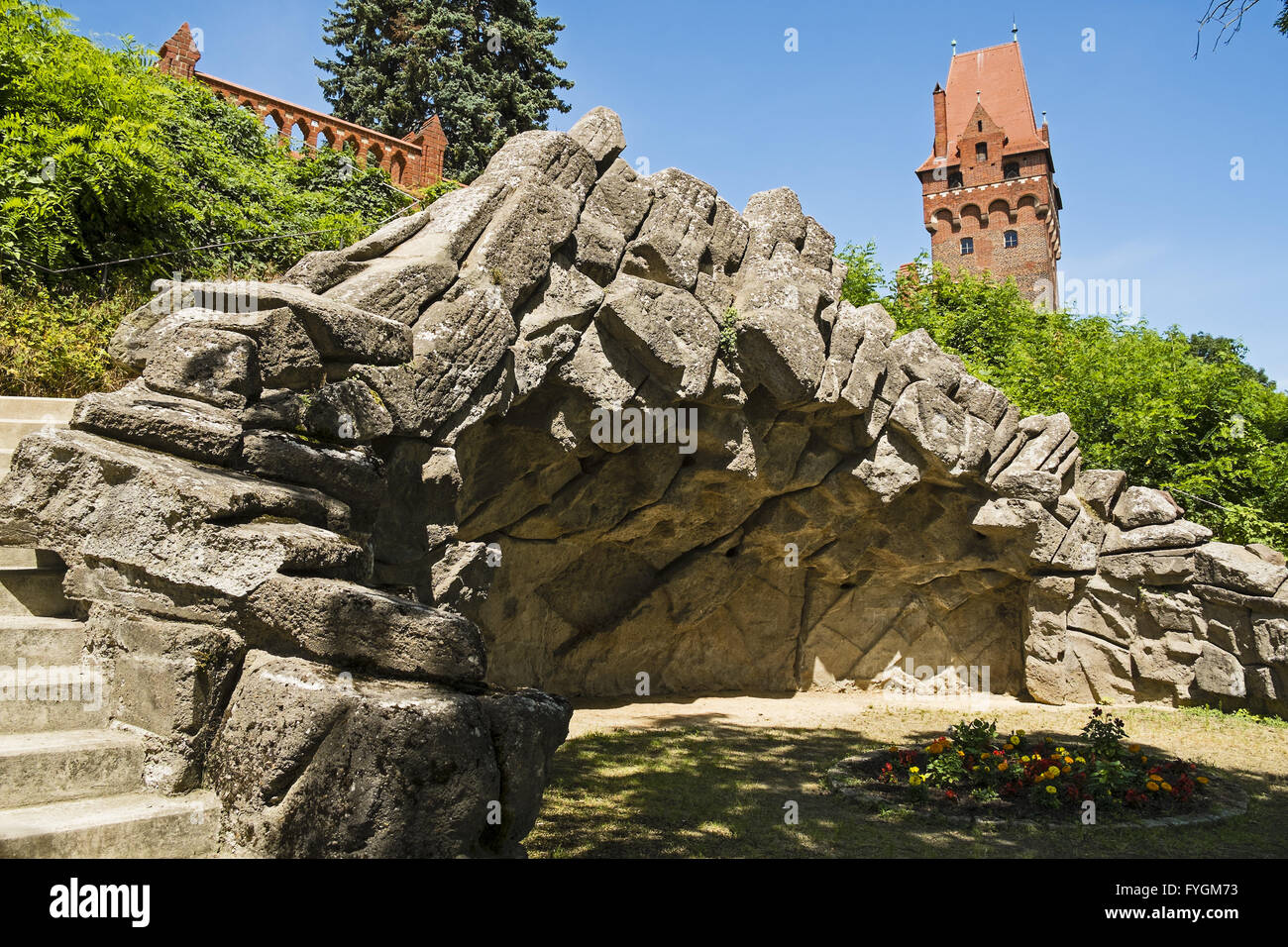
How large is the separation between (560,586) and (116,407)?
857 cm

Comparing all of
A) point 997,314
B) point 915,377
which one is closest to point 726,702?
point 915,377

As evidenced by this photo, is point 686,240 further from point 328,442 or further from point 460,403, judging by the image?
point 328,442

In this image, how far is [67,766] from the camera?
12.3ft

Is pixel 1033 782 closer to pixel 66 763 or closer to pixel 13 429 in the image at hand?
pixel 66 763

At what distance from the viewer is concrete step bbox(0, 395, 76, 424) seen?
6.54m

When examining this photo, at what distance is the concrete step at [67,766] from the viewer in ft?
11.9

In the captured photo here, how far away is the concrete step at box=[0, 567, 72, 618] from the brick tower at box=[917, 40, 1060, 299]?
49087mm

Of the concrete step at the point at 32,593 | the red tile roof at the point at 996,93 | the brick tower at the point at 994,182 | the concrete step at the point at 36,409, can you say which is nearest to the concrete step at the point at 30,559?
the concrete step at the point at 32,593

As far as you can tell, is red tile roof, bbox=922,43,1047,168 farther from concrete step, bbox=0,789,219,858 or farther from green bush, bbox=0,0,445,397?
concrete step, bbox=0,789,219,858

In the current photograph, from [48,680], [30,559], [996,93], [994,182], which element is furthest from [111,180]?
[996,93]

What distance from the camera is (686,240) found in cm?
1082

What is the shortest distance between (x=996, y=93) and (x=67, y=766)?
2434 inches

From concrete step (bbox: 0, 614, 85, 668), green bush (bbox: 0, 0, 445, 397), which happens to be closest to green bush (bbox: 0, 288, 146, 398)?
green bush (bbox: 0, 0, 445, 397)
